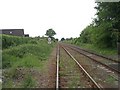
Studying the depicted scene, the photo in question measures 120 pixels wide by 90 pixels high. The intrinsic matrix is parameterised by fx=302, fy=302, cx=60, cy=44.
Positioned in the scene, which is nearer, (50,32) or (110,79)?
(110,79)

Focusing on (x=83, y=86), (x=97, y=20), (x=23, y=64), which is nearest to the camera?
(x=83, y=86)

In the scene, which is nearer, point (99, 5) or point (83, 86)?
point (83, 86)

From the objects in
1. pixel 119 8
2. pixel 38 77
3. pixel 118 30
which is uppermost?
pixel 119 8

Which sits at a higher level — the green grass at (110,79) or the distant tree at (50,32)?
the distant tree at (50,32)

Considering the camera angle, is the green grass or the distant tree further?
the distant tree

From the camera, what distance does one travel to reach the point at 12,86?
12.6 m

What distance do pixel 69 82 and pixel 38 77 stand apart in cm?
248

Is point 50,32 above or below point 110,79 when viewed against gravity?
above

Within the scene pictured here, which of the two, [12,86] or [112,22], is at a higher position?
[112,22]

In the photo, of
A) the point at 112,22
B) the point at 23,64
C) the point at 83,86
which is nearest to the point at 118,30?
the point at 112,22

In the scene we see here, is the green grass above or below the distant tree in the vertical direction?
below

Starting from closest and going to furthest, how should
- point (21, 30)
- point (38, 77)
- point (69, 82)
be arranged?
point (69, 82) → point (38, 77) → point (21, 30)

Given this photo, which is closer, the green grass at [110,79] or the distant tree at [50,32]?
the green grass at [110,79]

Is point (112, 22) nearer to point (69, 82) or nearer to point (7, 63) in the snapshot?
point (7, 63)
